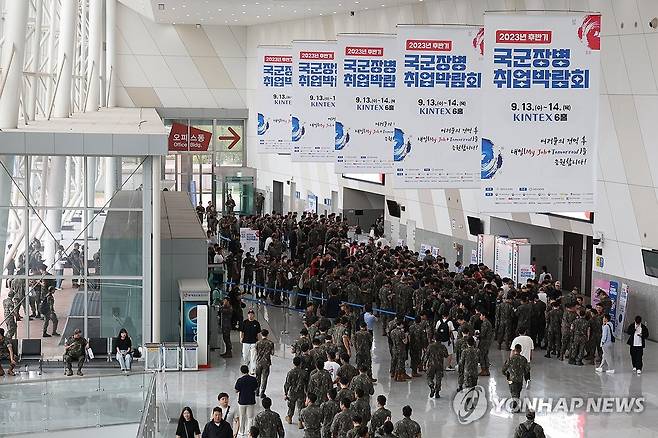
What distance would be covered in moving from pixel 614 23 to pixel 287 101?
13230mm

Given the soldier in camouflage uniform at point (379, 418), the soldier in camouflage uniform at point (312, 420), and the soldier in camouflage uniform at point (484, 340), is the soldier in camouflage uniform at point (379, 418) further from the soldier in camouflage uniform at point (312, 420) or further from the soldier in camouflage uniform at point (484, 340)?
the soldier in camouflage uniform at point (484, 340)

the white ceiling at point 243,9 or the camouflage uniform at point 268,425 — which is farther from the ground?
the white ceiling at point 243,9

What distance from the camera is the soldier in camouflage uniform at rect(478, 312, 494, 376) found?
1931cm

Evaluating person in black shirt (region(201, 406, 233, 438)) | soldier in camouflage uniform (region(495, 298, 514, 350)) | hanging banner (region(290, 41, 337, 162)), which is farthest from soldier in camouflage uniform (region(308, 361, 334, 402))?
hanging banner (region(290, 41, 337, 162))

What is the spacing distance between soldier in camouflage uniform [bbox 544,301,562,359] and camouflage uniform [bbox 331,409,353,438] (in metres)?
8.73

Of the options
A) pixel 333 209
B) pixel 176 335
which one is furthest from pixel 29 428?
pixel 333 209

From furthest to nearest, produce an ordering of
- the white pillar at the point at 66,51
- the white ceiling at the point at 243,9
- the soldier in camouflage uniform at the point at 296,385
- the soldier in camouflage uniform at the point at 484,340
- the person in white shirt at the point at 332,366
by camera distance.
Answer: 1. the white ceiling at the point at 243,9
2. the white pillar at the point at 66,51
3. the soldier in camouflage uniform at the point at 484,340
4. the person in white shirt at the point at 332,366
5. the soldier in camouflage uniform at the point at 296,385

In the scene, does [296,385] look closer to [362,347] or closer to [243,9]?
[362,347]

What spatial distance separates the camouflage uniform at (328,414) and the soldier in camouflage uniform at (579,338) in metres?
7.47

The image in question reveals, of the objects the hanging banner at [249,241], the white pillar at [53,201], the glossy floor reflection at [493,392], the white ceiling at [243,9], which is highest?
the white ceiling at [243,9]

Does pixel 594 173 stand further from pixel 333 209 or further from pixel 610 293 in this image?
pixel 333 209

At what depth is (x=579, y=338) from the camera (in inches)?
798

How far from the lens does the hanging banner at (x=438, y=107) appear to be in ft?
62.8

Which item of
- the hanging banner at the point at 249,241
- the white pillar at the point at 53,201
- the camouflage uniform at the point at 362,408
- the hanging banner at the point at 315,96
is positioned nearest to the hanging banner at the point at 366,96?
the hanging banner at the point at 315,96
